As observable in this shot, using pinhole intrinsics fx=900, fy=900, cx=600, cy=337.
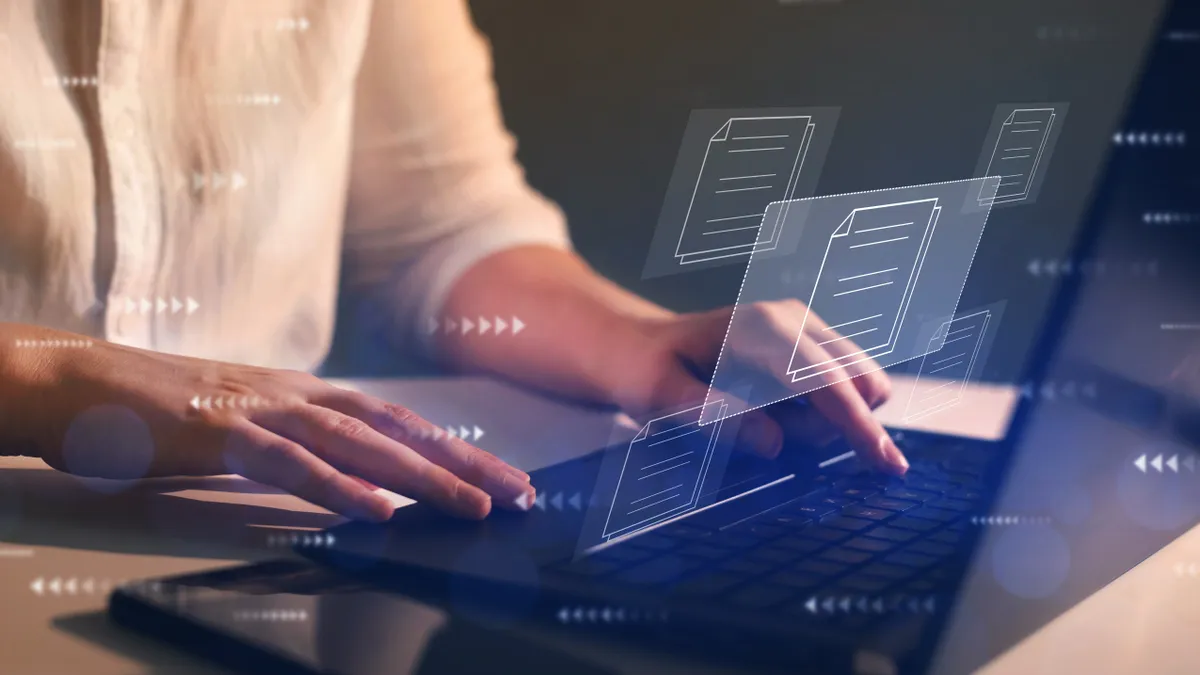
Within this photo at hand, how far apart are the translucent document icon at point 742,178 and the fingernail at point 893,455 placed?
0.11 meters

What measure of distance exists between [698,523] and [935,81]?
36 cm

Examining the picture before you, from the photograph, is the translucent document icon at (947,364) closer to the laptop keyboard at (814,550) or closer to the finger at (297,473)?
the laptop keyboard at (814,550)

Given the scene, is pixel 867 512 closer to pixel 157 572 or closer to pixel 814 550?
pixel 814 550

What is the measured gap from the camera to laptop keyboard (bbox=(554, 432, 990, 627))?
0.81 ft

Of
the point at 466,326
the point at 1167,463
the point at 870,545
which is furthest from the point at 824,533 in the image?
the point at 466,326

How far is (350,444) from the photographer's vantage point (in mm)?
365

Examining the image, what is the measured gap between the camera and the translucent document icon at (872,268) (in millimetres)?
360

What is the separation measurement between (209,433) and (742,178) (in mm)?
253

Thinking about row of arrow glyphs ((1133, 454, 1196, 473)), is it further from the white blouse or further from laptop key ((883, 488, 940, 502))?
the white blouse

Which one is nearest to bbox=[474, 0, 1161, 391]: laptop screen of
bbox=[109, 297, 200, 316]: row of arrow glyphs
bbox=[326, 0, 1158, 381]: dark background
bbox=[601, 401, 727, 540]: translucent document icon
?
bbox=[326, 0, 1158, 381]: dark background

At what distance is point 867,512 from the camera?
12.9 inches

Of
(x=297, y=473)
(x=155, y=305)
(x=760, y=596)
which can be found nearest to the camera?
(x=760, y=596)

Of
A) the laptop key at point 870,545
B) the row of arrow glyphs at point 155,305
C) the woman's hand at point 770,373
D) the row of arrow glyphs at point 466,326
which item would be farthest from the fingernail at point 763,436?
the row of arrow glyphs at point 155,305

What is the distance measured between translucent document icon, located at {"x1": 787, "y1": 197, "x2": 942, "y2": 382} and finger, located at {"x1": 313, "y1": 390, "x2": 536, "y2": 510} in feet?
0.45
